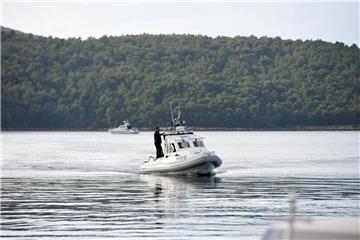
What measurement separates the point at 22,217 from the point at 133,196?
9.28 m

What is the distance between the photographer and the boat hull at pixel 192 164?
48.2 m

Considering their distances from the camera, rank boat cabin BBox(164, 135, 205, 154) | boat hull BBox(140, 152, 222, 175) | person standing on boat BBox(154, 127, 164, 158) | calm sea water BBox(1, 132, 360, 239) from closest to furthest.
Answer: calm sea water BBox(1, 132, 360, 239) → boat hull BBox(140, 152, 222, 175) → boat cabin BBox(164, 135, 205, 154) → person standing on boat BBox(154, 127, 164, 158)

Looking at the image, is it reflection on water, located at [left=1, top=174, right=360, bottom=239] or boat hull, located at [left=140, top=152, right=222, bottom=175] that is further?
boat hull, located at [left=140, top=152, right=222, bottom=175]

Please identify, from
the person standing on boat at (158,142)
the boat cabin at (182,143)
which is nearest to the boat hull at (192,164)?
the person standing on boat at (158,142)

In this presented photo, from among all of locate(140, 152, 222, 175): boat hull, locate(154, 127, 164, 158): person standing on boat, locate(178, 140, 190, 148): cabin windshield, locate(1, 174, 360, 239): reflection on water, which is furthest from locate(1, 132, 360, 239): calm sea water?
locate(178, 140, 190, 148): cabin windshield

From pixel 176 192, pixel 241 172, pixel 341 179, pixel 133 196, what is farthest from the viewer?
pixel 241 172

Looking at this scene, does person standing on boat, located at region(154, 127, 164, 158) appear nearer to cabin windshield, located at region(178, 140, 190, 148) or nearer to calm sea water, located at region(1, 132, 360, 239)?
cabin windshield, located at region(178, 140, 190, 148)

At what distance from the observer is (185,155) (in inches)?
1906

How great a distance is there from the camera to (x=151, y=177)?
49188mm

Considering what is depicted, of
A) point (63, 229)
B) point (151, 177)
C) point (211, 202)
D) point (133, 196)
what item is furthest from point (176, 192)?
point (63, 229)

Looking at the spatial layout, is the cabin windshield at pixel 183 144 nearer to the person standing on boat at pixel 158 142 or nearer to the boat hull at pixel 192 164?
the boat hull at pixel 192 164

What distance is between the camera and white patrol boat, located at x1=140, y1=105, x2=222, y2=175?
48.2 m

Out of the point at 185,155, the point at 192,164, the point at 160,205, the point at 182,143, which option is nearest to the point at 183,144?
the point at 182,143

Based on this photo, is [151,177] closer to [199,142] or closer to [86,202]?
[199,142]
